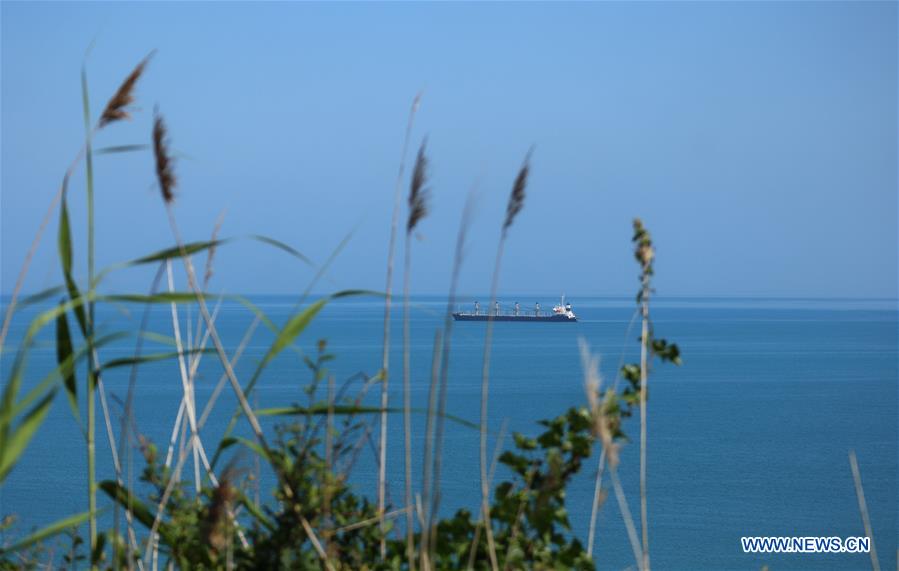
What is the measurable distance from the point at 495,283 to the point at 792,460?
41.1 m

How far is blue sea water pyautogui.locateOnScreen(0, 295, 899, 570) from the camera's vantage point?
2769cm

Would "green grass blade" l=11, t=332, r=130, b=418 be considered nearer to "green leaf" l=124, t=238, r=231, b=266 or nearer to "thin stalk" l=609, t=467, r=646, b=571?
"green leaf" l=124, t=238, r=231, b=266

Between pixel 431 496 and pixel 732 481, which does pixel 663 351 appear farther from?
pixel 732 481

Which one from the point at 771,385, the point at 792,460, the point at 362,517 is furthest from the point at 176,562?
the point at 771,385

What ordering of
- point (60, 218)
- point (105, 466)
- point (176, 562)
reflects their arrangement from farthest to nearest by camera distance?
1. point (105, 466)
2. point (176, 562)
3. point (60, 218)

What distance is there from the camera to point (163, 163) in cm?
172

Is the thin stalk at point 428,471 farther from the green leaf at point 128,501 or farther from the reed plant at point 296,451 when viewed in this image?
the green leaf at point 128,501

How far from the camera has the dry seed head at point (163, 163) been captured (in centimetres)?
172

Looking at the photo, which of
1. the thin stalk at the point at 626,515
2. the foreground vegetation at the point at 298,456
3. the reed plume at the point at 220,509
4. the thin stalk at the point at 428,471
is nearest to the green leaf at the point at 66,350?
the foreground vegetation at the point at 298,456

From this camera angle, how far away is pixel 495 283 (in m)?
1.91

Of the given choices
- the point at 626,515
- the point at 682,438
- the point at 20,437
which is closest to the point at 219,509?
the point at 20,437

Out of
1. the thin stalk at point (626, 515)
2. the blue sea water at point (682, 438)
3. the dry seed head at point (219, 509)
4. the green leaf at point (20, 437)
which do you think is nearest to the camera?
the dry seed head at point (219, 509)

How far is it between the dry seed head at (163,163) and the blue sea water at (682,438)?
229mm

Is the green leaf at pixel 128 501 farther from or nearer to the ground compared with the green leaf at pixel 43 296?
nearer to the ground
